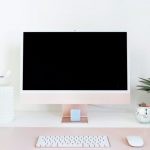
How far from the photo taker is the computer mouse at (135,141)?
1126 mm

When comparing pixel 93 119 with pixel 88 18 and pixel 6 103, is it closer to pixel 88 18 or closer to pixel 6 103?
pixel 6 103

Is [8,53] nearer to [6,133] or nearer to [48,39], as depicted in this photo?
[48,39]

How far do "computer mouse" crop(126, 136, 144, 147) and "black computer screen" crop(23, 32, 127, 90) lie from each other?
373 millimetres

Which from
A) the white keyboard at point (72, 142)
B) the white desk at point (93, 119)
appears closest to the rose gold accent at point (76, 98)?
the white desk at point (93, 119)

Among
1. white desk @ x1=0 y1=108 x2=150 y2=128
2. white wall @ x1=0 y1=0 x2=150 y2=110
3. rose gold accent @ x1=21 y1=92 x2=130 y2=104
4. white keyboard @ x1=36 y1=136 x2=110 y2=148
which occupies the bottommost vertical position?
white keyboard @ x1=36 y1=136 x2=110 y2=148

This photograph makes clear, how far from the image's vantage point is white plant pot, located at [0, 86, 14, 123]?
1.46 meters

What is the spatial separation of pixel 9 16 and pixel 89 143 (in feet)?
3.49

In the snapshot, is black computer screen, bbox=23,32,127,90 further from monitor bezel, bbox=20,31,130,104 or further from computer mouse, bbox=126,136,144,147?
computer mouse, bbox=126,136,144,147

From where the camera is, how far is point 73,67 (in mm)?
1481

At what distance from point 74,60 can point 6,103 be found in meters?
0.48

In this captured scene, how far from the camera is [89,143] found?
1.14 meters

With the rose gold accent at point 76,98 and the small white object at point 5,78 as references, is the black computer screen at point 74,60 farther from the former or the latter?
the small white object at point 5,78

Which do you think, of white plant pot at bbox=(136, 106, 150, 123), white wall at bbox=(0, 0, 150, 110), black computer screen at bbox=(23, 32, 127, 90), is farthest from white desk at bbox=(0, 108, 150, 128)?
white wall at bbox=(0, 0, 150, 110)

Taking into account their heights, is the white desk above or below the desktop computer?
below
